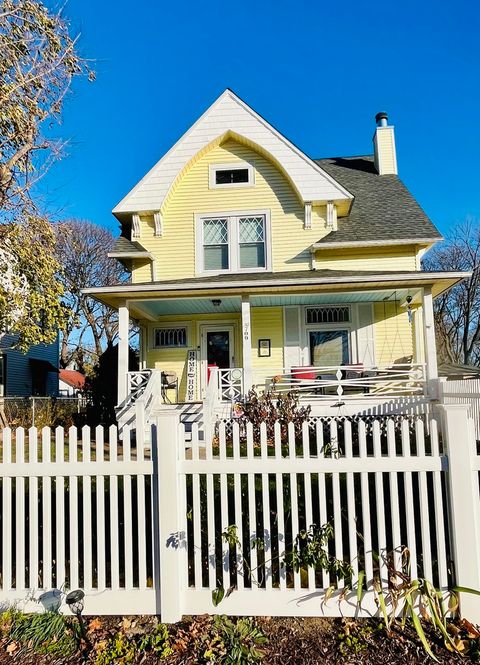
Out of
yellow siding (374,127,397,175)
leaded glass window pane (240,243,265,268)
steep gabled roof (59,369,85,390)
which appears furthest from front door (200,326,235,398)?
steep gabled roof (59,369,85,390)

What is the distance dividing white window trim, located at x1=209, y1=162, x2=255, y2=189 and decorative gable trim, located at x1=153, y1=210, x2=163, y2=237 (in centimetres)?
177

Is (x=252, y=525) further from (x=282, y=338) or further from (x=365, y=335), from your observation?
(x=365, y=335)

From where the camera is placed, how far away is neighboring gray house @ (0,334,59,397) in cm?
2124

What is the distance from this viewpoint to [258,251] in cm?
1289

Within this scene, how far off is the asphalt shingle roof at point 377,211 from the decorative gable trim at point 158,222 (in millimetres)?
4691

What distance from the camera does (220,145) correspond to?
13.2m

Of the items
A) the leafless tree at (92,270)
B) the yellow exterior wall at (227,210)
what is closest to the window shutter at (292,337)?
the yellow exterior wall at (227,210)

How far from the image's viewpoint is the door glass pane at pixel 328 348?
40.6 ft

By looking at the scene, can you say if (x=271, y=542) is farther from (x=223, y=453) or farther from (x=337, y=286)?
(x=337, y=286)

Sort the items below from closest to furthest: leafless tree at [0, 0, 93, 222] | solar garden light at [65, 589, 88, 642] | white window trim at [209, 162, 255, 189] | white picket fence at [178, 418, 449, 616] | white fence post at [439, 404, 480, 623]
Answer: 1. solar garden light at [65, 589, 88, 642]
2. white fence post at [439, 404, 480, 623]
3. white picket fence at [178, 418, 449, 616]
4. leafless tree at [0, 0, 93, 222]
5. white window trim at [209, 162, 255, 189]

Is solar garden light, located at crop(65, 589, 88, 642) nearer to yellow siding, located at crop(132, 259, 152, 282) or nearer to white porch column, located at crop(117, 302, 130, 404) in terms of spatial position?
white porch column, located at crop(117, 302, 130, 404)

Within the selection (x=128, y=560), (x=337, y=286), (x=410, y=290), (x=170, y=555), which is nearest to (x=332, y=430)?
(x=170, y=555)

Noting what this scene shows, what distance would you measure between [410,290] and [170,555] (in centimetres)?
975

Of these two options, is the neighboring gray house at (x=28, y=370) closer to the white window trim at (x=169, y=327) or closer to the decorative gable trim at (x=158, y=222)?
the white window trim at (x=169, y=327)
